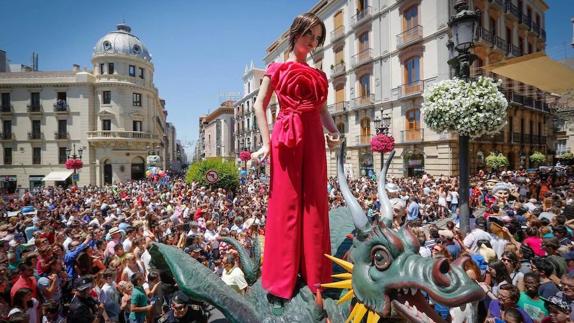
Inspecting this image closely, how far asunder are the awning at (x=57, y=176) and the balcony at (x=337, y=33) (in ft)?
95.7

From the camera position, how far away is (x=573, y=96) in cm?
1288

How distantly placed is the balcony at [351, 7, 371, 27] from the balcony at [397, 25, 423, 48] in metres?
3.71

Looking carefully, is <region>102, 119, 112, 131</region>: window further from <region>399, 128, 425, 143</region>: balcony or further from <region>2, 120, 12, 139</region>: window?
<region>399, 128, 425, 143</region>: balcony

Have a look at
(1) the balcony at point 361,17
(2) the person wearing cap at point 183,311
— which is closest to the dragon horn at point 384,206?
(2) the person wearing cap at point 183,311

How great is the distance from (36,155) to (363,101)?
110 feet

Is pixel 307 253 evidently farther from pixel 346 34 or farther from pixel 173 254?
pixel 346 34

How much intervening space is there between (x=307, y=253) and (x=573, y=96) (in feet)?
52.1

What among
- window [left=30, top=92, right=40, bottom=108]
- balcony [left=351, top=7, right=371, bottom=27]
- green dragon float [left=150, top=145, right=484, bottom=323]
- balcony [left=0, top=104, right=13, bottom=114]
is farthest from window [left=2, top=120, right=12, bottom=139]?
green dragon float [left=150, top=145, right=484, bottom=323]

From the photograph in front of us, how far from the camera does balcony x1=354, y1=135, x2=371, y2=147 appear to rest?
26.7 metres

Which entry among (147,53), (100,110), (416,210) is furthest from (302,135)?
(147,53)

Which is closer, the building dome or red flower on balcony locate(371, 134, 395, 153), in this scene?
red flower on balcony locate(371, 134, 395, 153)

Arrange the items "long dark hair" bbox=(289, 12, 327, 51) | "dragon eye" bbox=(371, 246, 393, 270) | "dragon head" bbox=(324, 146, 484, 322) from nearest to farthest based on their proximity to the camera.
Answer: "dragon head" bbox=(324, 146, 484, 322) → "dragon eye" bbox=(371, 246, 393, 270) → "long dark hair" bbox=(289, 12, 327, 51)

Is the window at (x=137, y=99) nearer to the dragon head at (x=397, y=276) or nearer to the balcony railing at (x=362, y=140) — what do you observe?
the balcony railing at (x=362, y=140)

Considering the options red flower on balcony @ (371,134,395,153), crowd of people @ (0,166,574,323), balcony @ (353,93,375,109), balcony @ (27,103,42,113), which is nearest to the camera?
crowd of people @ (0,166,574,323)
